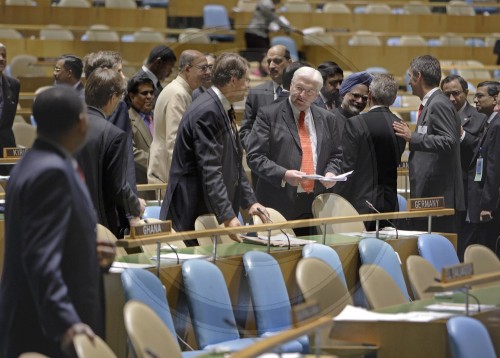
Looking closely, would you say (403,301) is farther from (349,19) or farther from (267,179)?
(349,19)

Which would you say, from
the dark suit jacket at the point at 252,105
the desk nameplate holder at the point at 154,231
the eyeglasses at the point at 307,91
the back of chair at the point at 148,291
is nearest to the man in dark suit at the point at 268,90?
the dark suit jacket at the point at 252,105

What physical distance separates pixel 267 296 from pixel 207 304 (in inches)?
9.9

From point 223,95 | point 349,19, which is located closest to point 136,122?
point 223,95

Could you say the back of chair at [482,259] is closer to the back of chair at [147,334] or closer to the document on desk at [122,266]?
the document on desk at [122,266]

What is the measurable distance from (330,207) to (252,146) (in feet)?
1.91

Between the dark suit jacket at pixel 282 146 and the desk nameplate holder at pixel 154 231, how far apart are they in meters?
0.42

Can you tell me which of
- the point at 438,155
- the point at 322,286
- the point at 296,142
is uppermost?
the point at 296,142

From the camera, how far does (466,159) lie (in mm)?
5910

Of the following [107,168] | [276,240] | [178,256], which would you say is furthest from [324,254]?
[107,168]

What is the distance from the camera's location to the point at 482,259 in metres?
4.33

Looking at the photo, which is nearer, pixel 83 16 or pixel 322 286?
pixel 322 286

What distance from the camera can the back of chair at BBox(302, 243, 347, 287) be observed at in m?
4.09

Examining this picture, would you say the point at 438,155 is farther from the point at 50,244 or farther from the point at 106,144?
the point at 50,244

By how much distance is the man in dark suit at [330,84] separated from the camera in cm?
415
